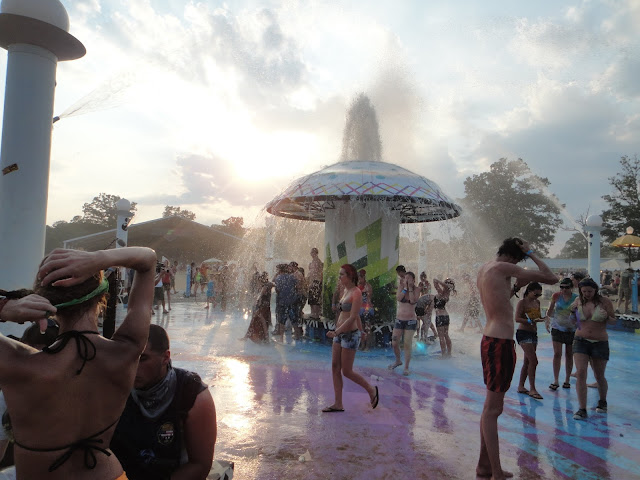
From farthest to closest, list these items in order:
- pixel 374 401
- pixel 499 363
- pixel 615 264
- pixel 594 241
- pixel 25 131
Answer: pixel 615 264
pixel 594 241
pixel 25 131
pixel 374 401
pixel 499 363

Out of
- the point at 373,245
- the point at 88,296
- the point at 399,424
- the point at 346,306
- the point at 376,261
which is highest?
the point at 373,245

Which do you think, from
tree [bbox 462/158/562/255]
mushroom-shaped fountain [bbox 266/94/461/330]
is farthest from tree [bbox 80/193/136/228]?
mushroom-shaped fountain [bbox 266/94/461/330]

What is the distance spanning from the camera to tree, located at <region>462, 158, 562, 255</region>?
140 ft

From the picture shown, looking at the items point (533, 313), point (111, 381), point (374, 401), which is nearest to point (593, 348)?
point (533, 313)

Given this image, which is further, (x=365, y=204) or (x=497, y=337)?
(x=365, y=204)

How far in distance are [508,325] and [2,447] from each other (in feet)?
12.5

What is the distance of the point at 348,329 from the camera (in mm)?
5562

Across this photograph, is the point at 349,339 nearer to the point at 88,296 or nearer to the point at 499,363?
the point at 499,363

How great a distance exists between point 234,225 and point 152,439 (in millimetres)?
65774

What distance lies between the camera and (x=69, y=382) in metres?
1.59

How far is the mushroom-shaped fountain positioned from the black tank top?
675cm

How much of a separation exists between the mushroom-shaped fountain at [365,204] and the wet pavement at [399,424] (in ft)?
7.72

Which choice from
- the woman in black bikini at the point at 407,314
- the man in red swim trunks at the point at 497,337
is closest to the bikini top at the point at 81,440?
the man in red swim trunks at the point at 497,337

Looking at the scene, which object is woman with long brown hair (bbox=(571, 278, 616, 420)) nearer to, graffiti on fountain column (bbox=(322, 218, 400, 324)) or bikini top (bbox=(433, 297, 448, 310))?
bikini top (bbox=(433, 297, 448, 310))
